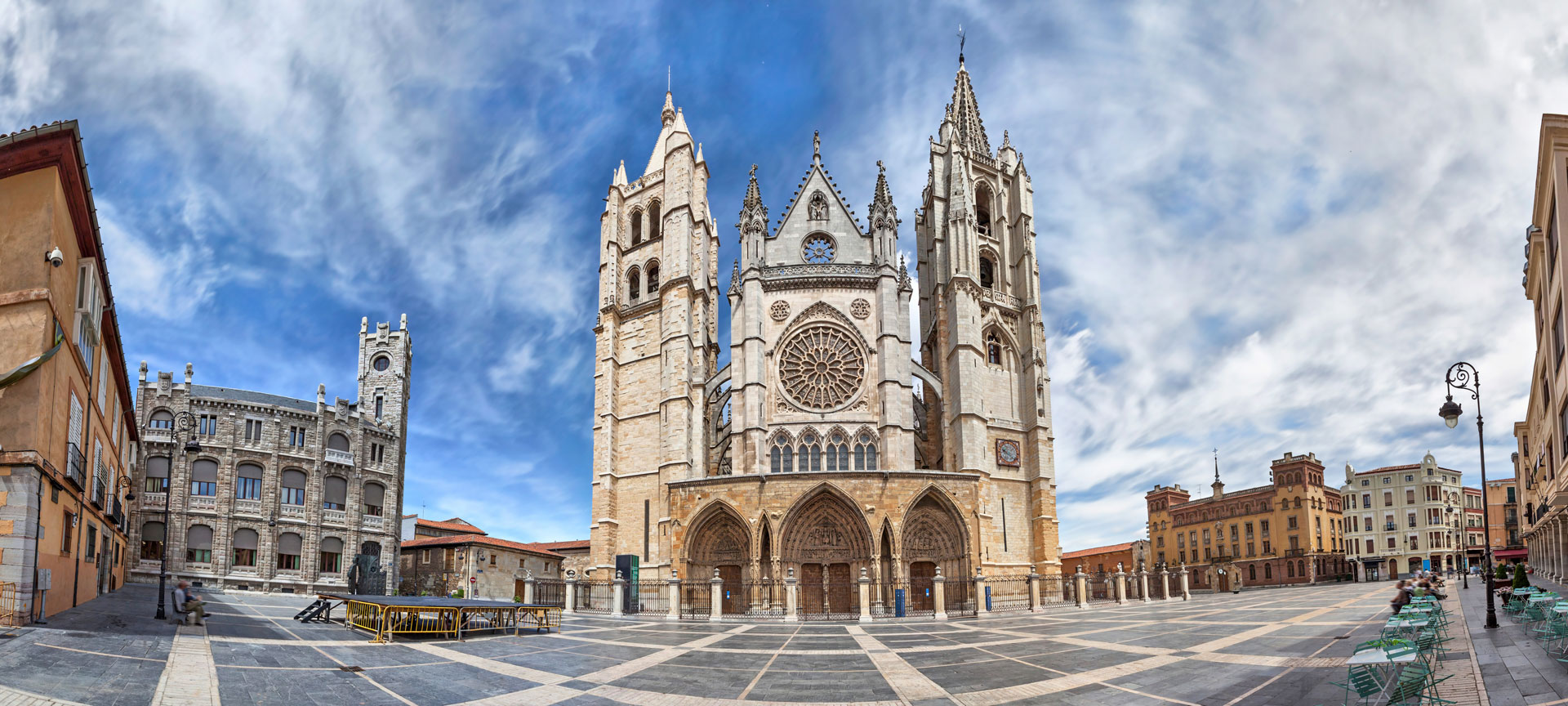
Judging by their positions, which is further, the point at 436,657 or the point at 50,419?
the point at 50,419

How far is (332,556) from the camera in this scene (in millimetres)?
46250

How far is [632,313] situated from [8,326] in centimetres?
3149

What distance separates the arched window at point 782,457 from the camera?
4094cm

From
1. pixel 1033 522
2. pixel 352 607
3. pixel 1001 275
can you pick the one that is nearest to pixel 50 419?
pixel 352 607

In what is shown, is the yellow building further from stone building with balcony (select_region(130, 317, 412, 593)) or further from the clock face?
stone building with balcony (select_region(130, 317, 412, 593))

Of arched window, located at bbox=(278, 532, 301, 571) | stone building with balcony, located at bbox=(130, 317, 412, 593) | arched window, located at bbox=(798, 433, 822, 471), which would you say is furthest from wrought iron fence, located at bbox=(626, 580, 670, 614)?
arched window, located at bbox=(278, 532, 301, 571)

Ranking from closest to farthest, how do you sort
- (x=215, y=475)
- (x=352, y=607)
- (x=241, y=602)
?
(x=352, y=607) → (x=241, y=602) → (x=215, y=475)

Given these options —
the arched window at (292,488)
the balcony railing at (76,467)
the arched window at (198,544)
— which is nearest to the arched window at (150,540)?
the arched window at (198,544)

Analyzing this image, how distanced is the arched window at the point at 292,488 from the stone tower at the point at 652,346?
16.1 meters

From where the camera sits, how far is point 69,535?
19219mm

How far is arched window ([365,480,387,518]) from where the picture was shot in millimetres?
48531

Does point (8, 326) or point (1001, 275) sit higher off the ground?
point (1001, 275)

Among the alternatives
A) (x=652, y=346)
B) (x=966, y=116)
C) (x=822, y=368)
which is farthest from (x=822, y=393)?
(x=966, y=116)

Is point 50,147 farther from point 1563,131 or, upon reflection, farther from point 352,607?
point 1563,131
